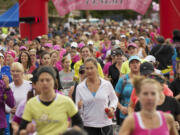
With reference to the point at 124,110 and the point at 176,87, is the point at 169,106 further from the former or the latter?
the point at 176,87

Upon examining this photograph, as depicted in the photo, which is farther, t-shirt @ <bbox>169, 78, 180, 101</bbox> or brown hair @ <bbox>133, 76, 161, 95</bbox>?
t-shirt @ <bbox>169, 78, 180, 101</bbox>

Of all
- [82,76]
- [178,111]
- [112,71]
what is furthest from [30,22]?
[178,111]

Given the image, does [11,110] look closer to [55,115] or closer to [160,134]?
[55,115]

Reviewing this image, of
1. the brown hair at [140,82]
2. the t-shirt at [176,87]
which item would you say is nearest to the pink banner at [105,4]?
the t-shirt at [176,87]

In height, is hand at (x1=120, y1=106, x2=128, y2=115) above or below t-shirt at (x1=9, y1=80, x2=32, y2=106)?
below

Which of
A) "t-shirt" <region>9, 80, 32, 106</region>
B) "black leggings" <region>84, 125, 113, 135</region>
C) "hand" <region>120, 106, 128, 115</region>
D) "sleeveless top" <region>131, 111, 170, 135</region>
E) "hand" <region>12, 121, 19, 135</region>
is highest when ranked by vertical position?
"t-shirt" <region>9, 80, 32, 106</region>

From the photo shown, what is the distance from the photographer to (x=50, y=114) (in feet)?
16.0

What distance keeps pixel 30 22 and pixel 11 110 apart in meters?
14.8

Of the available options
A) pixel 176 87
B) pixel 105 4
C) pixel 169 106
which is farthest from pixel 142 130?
pixel 105 4

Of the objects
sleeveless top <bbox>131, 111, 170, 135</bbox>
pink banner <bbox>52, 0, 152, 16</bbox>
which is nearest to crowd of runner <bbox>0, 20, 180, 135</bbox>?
sleeveless top <bbox>131, 111, 170, 135</bbox>

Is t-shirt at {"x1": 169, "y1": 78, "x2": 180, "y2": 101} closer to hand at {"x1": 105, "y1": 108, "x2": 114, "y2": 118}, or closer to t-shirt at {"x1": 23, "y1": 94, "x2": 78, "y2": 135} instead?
hand at {"x1": 105, "y1": 108, "x2": 114, "y2": 118}

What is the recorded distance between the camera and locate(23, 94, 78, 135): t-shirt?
490 cm

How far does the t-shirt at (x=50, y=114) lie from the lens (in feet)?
16.1

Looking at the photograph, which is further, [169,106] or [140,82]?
[169,106]
